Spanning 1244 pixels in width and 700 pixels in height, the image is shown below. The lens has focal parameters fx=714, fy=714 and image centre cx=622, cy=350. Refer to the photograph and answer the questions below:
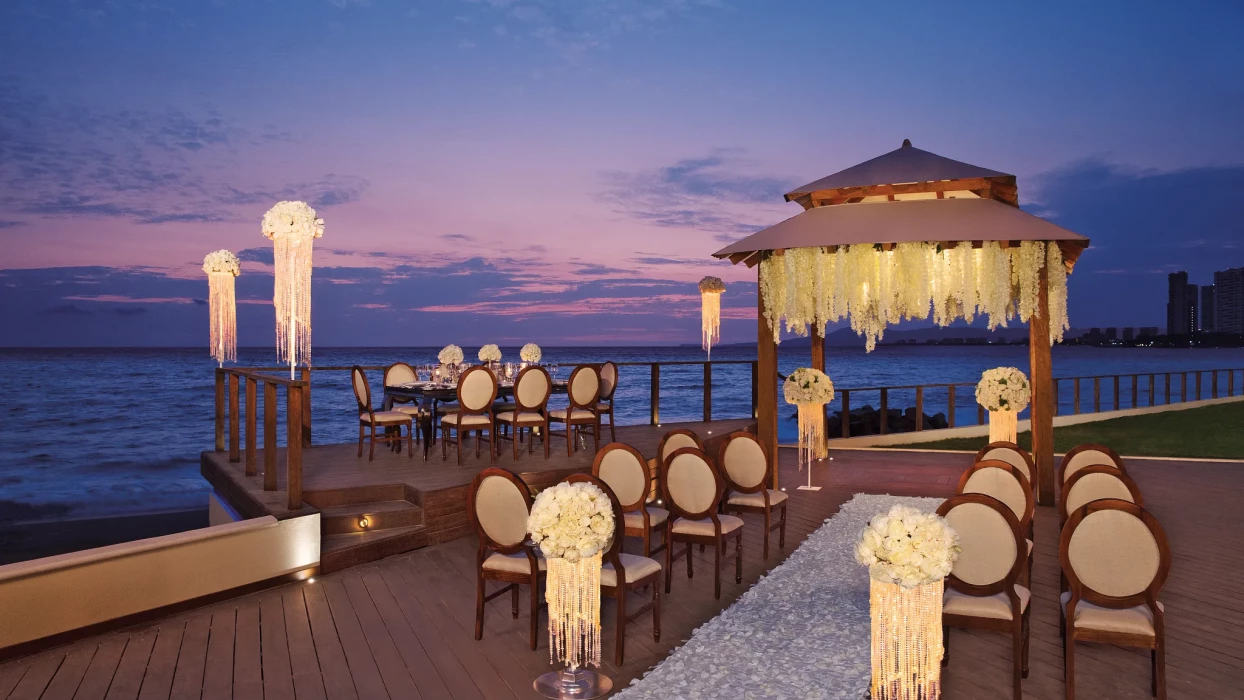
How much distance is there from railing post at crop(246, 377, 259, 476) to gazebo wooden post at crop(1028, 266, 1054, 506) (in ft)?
22.7

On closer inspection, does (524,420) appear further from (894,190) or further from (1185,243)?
(1185,243)

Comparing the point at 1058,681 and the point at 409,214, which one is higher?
the point at 409,214

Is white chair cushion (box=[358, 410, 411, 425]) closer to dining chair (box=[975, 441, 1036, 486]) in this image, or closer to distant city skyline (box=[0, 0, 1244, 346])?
distant city skyline (box=[0, 0, 1244, 346])

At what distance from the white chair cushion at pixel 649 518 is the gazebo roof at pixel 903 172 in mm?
3612

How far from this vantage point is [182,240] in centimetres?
3231

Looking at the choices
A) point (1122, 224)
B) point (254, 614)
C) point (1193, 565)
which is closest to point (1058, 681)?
point (1193, 565)

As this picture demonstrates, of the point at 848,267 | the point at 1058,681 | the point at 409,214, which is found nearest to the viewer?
the point at 1058,681

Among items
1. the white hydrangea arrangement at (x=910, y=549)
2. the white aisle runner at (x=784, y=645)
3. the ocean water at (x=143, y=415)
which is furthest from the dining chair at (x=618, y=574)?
the ocean water at (x=143, y=415)

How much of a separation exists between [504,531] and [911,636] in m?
1.91

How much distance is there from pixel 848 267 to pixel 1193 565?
3401mm

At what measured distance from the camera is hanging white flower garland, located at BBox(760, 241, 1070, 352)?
6.52m

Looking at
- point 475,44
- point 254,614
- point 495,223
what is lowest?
point 254,614

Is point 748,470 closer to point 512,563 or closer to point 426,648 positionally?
point 512,563

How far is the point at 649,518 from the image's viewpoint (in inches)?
173
